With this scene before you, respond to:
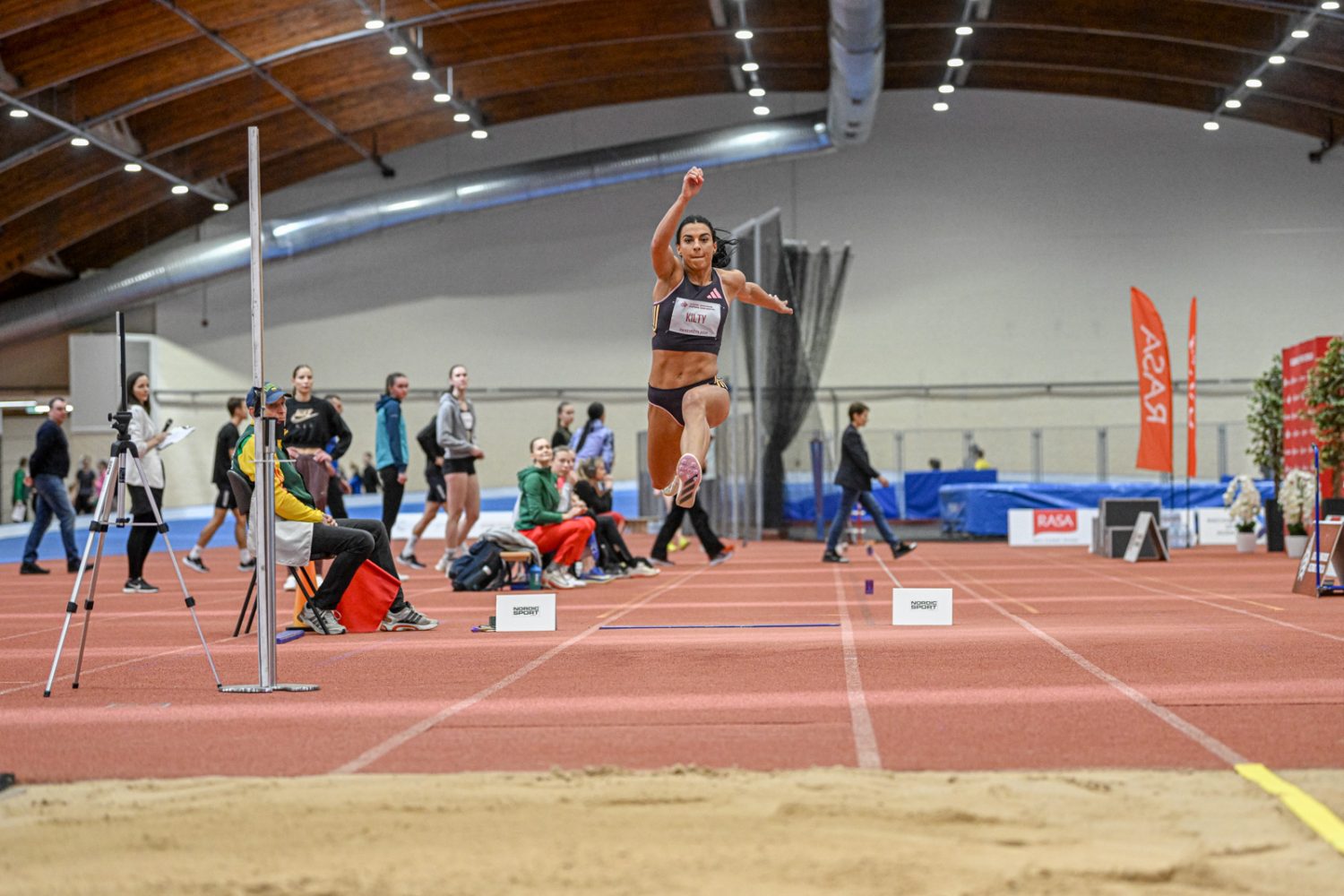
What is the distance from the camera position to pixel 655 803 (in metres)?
3.15

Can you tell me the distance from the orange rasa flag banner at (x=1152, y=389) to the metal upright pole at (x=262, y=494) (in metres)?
11.7

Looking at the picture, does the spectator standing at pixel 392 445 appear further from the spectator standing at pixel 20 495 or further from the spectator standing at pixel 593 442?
the spectator standing at pixel 20 495

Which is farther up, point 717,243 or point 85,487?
point 717,243

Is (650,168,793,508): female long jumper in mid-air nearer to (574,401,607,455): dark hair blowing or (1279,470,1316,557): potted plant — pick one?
(574,401,607,455): dark hair blowing

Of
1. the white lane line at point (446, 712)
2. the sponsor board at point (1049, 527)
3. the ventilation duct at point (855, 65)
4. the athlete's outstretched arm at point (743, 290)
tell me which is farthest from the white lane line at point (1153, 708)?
the ventilation duct at point (855, 65)

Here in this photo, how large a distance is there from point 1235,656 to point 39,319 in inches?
941

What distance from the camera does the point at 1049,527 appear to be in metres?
18.8

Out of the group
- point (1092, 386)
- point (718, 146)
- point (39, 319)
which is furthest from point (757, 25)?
point (39, 319)

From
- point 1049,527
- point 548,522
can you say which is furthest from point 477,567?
point 1049,527

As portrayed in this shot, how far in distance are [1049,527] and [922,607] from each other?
39.1ft

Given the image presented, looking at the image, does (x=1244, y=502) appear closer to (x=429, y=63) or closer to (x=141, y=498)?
(x=141, y=498)

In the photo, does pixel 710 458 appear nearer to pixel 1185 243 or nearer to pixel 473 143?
pixel 473 143

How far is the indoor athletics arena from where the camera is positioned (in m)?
3.13

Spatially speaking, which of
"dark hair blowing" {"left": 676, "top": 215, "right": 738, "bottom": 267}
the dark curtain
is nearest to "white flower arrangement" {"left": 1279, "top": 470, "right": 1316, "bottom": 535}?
the dark curtain
